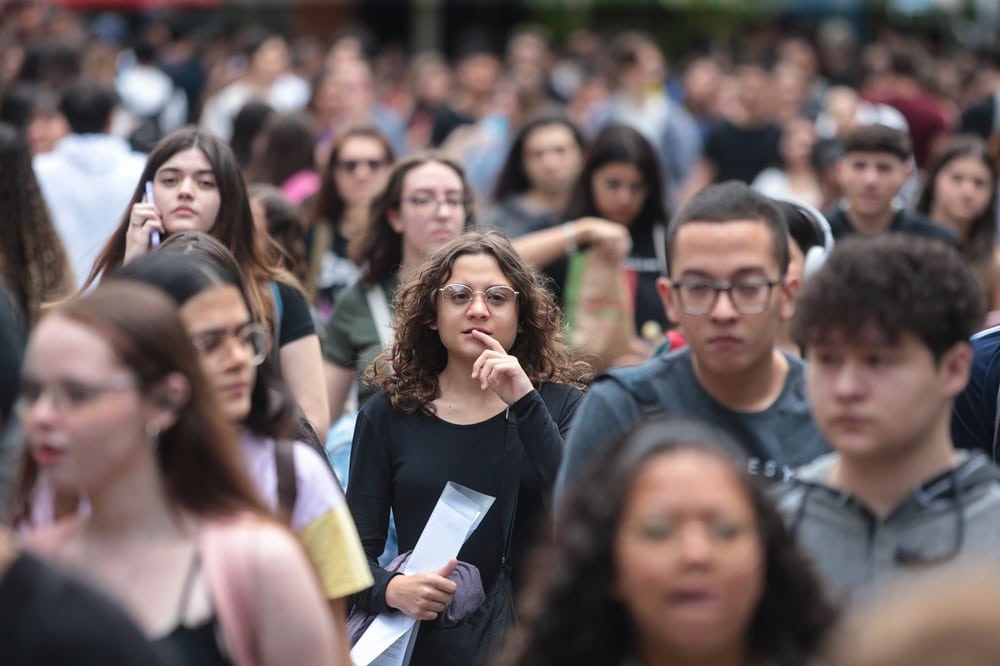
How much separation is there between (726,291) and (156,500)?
1.70 m

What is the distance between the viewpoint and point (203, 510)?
11.0ft

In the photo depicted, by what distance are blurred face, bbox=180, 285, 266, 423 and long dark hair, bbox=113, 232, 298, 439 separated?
31 millimetres

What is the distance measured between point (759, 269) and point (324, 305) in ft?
15.1

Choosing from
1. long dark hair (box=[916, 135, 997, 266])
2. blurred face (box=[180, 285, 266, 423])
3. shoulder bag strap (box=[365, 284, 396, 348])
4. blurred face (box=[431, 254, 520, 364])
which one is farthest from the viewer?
A: long dark hair (box=[916, 135, 997, 266])

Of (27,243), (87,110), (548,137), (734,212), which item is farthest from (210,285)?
(548,137)

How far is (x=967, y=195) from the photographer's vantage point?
31.7ft

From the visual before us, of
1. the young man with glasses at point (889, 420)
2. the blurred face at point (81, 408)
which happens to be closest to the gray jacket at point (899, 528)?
the young man with glasses at point (889, 420)

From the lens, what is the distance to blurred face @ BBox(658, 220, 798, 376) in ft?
13.9

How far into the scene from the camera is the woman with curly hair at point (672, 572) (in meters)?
3.00

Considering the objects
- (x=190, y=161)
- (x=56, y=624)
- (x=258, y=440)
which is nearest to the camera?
(x=56, y=624)

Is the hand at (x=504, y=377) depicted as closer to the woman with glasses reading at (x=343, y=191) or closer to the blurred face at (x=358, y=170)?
the woman with glasses reading at (x=343, y=191)

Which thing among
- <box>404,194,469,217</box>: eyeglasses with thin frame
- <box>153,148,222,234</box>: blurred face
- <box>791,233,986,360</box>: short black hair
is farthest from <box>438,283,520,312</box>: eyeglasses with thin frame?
<box>404,194,469,217</box>: eyeglasses with thin frame

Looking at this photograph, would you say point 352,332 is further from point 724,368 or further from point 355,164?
point 724,368

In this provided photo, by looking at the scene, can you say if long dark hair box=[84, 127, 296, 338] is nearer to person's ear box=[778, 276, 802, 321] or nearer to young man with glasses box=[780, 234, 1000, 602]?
person's ear box=[778, 276, 802, 321]
